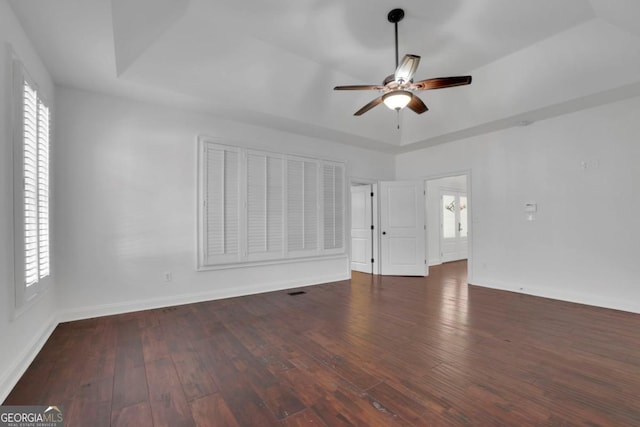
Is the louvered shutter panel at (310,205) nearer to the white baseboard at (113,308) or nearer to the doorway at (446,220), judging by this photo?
the white baseboard at (113,308)

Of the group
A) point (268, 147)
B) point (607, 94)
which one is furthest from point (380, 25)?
point (607, 94)

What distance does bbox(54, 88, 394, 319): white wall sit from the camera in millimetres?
3408

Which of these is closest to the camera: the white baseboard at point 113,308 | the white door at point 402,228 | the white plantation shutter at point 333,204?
the white baseboard at point 113,308

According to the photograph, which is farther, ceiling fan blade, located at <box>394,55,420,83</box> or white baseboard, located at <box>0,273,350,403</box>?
ceiling fan blade, located at <box>394,55,420,83</box>

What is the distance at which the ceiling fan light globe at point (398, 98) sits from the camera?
297cm

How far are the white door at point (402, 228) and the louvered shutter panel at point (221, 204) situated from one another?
3.26 m

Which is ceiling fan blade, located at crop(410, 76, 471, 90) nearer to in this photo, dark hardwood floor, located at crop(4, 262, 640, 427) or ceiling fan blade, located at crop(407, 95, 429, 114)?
ceiling fan blade, located at crop(407, 95, 429, 114)

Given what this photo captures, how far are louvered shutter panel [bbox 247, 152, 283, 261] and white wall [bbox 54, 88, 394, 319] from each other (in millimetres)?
413

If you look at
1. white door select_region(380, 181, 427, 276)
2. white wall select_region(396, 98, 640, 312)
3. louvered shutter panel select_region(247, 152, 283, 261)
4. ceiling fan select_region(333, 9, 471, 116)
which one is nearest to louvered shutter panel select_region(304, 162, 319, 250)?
louvered shutter panel select_region(247, 152, 283, 261)

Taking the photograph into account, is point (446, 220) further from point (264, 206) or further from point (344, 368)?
point (344, 368)

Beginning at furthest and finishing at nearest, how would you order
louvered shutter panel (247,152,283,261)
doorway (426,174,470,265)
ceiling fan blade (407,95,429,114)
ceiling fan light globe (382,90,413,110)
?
doorway (426,174,470,265) < louvered shutter panel (247,152,283,261) < ceiling fan blade (407,95,429,114) < ceiling fan light globe (382,90,413,110)

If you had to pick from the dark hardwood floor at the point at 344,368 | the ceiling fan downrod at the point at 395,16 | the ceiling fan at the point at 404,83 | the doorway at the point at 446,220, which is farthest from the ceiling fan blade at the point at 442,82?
the doorway at the point at 446,220

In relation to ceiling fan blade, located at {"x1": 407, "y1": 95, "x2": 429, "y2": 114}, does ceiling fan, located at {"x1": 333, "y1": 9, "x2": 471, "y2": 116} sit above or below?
above

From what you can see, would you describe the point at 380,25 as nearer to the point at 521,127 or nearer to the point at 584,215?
the point at 521,127
